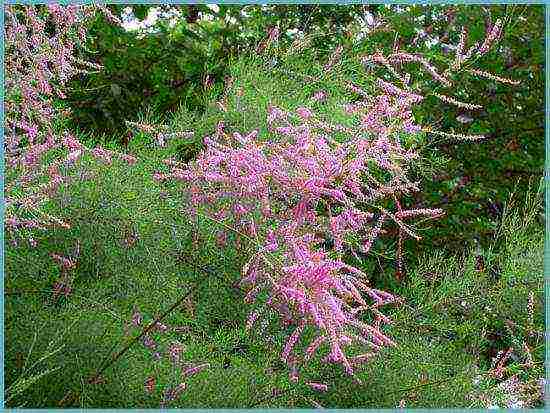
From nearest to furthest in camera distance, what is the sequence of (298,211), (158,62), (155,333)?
(298,211)
(155,333)
(158,62)

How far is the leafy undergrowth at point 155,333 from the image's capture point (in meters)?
1.91

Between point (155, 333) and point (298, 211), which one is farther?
point (155, 333)

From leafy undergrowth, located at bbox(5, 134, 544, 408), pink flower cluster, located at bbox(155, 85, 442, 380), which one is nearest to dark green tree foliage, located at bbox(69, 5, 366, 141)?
leafy undergrowth, located at bbox(5, 134, 544, 408)

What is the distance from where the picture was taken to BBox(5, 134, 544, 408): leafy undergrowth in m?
1.91

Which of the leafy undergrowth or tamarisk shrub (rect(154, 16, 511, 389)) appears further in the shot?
the leafy undergrowth

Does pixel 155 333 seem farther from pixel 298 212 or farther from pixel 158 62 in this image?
pixel 158 62

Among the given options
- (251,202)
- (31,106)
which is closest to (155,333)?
(251,202)

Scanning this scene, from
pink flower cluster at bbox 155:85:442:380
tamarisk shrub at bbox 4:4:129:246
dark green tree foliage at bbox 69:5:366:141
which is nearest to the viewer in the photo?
pink flower cluster at bbox 155:85:442:380

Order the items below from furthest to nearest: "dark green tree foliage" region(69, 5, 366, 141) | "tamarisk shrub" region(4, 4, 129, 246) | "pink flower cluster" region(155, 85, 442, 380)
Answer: "dark green tree foliage" region(69, 5, 366, 141) < "tamarisk shrub" region(4, 4, 129, 246) < "pink flower cluster" region(155, 85, 442, 380)

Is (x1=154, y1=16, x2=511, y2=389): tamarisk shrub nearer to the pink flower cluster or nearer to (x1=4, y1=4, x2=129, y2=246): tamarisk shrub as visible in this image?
the pink flower cluster

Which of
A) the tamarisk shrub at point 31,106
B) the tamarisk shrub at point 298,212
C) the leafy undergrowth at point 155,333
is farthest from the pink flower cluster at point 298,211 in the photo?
the tamarisk shrub at point 31,106

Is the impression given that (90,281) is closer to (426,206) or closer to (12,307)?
(12,307)

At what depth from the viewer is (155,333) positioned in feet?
6.40

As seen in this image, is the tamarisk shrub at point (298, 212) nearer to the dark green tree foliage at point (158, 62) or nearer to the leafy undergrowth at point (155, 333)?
the leafy undergrowth at point (155, 333)
